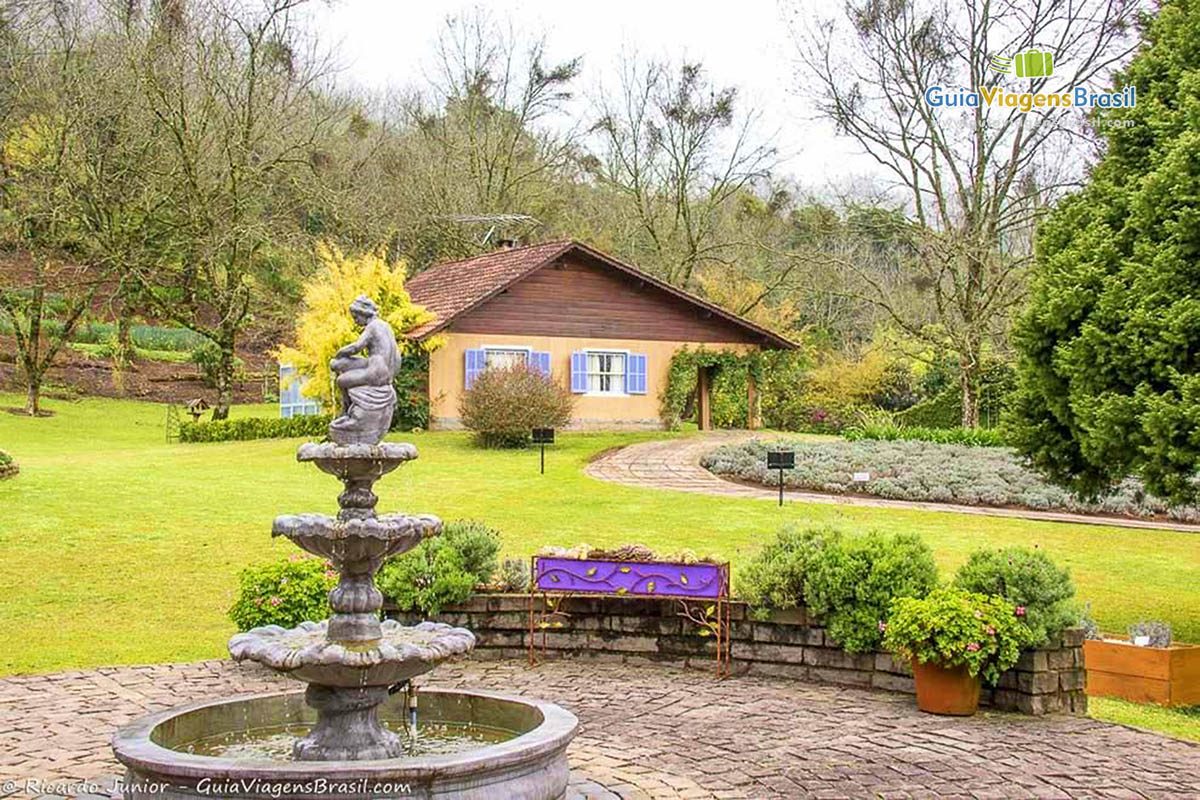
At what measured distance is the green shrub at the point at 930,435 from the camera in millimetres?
29586

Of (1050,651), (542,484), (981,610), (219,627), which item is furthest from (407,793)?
(542,484)

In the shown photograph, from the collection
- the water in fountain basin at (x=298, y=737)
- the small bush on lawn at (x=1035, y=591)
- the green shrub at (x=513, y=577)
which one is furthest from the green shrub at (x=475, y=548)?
the small bush on lawn at (x=1035, y=591)

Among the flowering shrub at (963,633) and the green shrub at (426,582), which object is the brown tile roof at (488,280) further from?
the flowering shrub at (963,633)

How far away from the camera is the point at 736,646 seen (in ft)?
34.8

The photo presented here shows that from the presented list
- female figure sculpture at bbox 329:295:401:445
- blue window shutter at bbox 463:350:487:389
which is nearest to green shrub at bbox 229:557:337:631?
female figure sculpture at bbox 329:295:401:445

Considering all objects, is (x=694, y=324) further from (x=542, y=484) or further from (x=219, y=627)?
(x=219, y=627)

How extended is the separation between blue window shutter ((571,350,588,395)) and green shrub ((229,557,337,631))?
22.6m

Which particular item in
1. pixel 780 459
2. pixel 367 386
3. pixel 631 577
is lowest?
pixel 631 577

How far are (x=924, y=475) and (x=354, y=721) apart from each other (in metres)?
18.0

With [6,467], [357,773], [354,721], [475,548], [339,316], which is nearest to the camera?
[357,773]

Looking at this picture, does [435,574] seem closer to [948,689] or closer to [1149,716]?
[948,689]

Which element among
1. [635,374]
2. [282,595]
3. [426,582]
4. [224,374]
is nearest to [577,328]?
[635,374]

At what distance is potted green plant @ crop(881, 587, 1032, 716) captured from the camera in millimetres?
8742

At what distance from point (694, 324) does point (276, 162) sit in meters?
12.9
